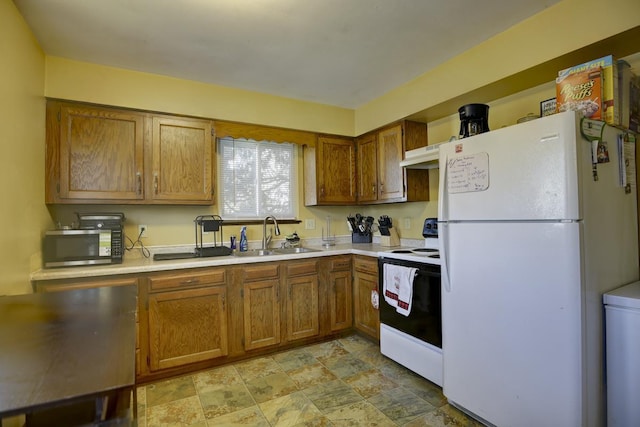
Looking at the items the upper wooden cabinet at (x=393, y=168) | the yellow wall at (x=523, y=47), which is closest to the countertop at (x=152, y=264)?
the upper wooden cabinet at (x=393, y=168)

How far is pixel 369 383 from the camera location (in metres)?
2.33

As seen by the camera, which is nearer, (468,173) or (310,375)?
(468,173)

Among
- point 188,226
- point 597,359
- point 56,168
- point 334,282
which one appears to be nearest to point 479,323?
point 597,359

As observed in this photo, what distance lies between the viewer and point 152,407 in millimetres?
2084

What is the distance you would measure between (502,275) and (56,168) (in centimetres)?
310

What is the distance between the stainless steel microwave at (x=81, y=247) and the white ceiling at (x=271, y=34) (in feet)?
4.45

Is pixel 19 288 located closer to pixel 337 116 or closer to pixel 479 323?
pixel 479 323

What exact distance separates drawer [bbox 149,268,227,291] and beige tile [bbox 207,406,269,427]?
0.95 metres

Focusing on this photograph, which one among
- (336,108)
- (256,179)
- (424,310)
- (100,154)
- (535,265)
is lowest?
(424,310)

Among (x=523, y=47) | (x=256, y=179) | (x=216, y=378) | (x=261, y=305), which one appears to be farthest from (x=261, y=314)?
(x=523, y=47)

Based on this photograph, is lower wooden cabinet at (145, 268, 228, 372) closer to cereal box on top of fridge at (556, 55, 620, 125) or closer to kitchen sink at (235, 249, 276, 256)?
kitchen sink at (235, 249, 276, 256)

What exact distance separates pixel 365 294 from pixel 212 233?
A: 1.61 meters

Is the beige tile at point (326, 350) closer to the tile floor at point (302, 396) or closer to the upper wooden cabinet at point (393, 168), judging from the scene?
the tile floor at point (302, 396)

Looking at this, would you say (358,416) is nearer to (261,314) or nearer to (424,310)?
(424,310)
